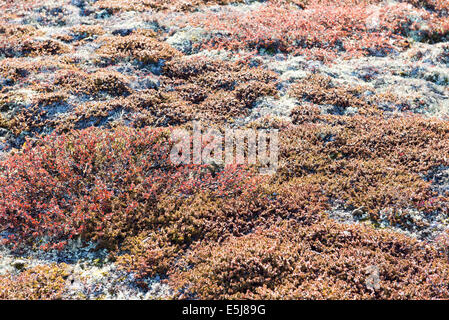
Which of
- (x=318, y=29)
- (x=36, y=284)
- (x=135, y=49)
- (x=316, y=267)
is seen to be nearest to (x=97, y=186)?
(x=36, y=284)

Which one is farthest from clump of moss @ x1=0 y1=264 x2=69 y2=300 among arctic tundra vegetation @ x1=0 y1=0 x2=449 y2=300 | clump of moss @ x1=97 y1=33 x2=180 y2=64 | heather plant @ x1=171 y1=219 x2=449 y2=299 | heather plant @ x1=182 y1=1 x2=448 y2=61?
heather plant @ x1=182 y1=1 x2=448 y2=61

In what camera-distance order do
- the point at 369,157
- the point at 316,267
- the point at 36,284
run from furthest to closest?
the point at 369,157 < the point at 316,267 < the point at 36,284

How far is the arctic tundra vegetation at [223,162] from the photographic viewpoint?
29.7 ft

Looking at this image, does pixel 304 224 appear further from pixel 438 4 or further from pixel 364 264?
pixel 438 4

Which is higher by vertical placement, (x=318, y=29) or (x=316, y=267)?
(x=318, y=29)

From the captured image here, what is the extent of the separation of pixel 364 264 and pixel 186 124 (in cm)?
913

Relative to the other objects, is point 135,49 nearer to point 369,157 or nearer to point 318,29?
point 318,29

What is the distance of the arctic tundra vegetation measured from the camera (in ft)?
29.7

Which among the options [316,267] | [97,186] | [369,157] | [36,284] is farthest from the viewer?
[369,157]

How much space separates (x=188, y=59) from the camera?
19.0m

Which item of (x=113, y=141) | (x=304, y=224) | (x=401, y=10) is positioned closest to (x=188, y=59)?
(x=113, y=141)

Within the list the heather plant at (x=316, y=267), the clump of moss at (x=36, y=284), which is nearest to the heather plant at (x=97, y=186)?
the clump of moss at (x=36, y=284)

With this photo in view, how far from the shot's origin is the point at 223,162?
1265 centimetres
